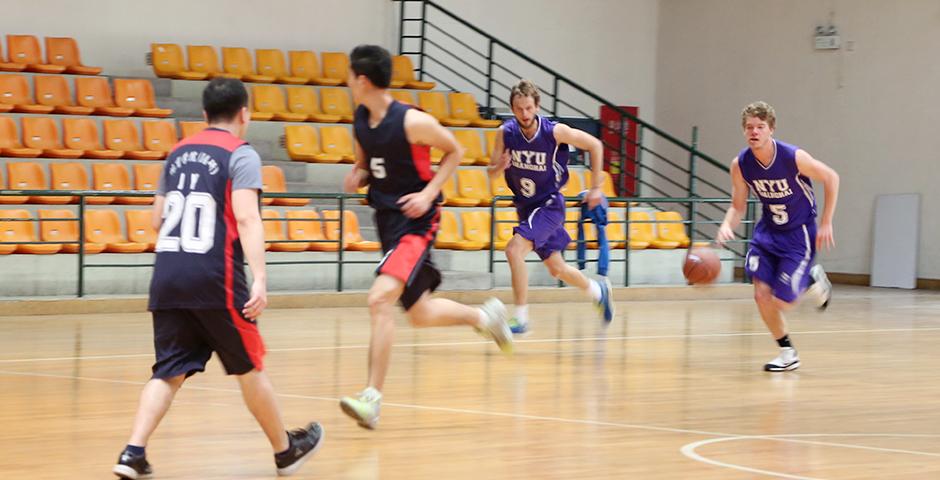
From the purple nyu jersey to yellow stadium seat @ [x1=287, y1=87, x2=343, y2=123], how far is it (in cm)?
832

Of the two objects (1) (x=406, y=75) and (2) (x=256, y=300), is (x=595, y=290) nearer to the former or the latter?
(2) (x=256, y=300)

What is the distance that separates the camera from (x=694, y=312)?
12555 millimetres

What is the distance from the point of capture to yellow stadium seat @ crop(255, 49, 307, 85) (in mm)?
15797

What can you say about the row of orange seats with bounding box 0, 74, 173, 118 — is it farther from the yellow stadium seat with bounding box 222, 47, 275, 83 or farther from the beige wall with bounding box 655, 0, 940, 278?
the beige wall with bounding box 655, 0, 940, 278

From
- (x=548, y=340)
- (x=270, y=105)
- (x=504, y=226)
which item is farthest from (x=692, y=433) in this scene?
(x=270, y=105)

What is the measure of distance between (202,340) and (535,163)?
4722mm

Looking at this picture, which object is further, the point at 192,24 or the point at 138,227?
the point at 192,24

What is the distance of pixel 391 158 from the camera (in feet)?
18.8

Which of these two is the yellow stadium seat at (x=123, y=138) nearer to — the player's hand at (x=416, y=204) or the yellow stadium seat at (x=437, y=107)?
the yellow stadium seat at (x=437, y=107)

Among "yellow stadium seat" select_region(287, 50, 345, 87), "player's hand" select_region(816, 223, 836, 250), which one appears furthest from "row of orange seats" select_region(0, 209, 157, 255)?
"player's hand" select_region(816, 223, 836, 250)

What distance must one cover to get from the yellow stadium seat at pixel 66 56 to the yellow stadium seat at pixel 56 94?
0.41 metres

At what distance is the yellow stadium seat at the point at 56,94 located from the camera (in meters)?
13.9

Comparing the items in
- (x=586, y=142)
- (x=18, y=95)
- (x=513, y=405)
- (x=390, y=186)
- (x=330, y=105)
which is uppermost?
(x=330, y=105)

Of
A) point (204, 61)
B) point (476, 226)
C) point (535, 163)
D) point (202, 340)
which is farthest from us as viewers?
point (204, 61)
